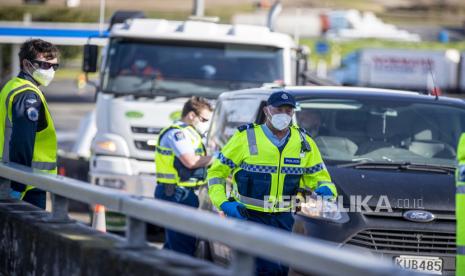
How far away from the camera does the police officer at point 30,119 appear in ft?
25.7

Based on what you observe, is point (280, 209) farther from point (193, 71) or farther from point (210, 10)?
point (210, 10)

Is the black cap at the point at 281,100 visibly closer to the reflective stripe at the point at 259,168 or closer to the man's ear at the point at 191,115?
the reflective stripe at the point at 259,168

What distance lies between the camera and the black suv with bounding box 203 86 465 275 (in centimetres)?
792

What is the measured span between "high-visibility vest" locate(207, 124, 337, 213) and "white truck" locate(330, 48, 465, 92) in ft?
157

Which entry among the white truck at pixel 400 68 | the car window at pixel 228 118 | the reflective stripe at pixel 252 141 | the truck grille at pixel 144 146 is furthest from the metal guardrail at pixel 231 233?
the white truck at pixel 400 68

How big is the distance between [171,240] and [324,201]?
8.04 ft

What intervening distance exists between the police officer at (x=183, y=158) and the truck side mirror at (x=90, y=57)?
15.1 feet

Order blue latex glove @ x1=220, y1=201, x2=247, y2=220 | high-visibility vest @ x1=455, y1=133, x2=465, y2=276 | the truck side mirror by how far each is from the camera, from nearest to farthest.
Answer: high-visibility vest @ x1=455, y1=133, x2=465, y2=276
blue latex glove @ x1=220, y1=201, x2=247, y2=220
the truck side mirror

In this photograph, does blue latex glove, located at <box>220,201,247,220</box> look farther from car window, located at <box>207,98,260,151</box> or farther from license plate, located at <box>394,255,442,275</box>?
car window, located at <box>207,98,260,151</box>

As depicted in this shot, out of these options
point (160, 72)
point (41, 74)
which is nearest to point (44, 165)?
point (41, 74)

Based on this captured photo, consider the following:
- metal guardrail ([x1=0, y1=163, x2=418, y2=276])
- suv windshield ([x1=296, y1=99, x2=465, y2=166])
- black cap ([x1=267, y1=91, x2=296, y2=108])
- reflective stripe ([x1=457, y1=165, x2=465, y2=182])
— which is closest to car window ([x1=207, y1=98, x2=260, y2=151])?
suv windshield ([x1=296, y1=99, x2=465, y2=166])

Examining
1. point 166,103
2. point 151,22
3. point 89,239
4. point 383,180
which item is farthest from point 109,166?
point 89,239

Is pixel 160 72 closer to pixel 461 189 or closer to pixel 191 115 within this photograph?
pixel 191 115

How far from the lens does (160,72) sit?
14.6 m
